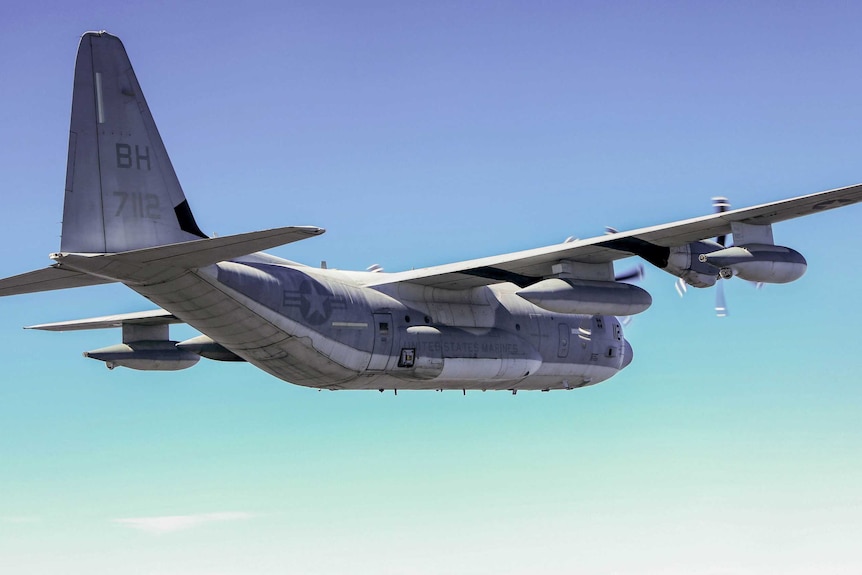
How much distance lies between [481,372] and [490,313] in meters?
1.76

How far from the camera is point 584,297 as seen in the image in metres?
26.0

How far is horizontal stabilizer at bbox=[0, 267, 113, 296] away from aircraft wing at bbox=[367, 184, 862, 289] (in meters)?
6.90

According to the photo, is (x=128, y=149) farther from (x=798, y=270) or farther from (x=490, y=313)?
(x=798, y=270)

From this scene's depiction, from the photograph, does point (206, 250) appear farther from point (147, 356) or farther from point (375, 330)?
point (147, 356)

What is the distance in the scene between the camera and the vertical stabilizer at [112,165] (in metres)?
22.0

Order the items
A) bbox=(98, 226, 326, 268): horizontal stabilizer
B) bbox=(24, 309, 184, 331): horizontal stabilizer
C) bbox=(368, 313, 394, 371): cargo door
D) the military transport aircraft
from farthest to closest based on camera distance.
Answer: bbox=(24, 309, 184, 331): horizontal stabilizer < bbox=(368, 313, 394, 371): cargo door < the military transport aircraft < bbox=(98, 226, 326, 268): horizontal stabilizer

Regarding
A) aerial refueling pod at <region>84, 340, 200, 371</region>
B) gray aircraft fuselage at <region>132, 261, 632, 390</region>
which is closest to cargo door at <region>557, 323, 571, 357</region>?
gray aircraft fuselage at <region>132, 261, 632, 390</region>

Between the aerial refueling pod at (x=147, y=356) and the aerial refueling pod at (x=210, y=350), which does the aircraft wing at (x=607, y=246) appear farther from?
the aerial refueling pod at (x=147, y=356)

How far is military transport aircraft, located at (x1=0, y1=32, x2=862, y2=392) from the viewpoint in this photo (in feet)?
73.0

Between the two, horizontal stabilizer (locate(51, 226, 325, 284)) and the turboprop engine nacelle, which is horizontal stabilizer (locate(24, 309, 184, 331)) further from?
the turboprop engine nacelle

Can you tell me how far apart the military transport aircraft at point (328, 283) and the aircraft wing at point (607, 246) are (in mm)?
51

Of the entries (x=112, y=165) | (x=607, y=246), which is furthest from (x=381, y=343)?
(x=112, y=165)

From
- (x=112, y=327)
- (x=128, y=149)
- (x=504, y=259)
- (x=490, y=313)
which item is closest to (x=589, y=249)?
(x=504, y=259)

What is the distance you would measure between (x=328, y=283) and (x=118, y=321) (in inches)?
295
